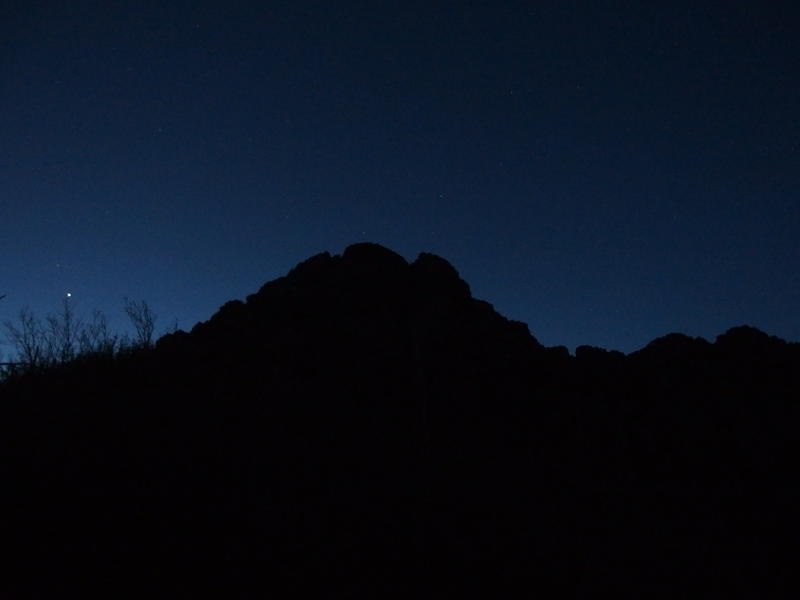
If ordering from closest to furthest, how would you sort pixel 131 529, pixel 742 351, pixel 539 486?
pixel 131 529 → pixel 539 486 → pixel 742 351

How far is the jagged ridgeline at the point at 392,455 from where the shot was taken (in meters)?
8.02

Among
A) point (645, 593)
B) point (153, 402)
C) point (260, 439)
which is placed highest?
point (153, 402)

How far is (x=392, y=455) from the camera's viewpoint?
42.3 feet

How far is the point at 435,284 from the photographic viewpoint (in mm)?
19094

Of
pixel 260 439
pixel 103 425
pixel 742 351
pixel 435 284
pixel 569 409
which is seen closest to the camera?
pixel 103 425

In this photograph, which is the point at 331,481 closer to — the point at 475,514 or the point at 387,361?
the point at 475,514

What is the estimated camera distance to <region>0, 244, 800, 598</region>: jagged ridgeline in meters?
8.02

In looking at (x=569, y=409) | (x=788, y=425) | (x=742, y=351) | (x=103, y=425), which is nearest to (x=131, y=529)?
(x=103, y=425)

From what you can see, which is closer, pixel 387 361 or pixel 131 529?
pixel 131 529

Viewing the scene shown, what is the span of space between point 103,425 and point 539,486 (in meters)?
10.2

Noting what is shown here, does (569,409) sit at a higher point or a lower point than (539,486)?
higher

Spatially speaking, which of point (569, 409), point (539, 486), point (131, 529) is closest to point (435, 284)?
point (569, 409)

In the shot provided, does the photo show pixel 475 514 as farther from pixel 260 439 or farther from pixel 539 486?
pixel 260 439

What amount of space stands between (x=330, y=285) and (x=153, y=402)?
758 cm
